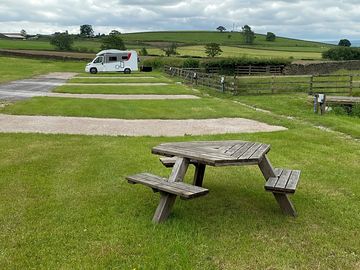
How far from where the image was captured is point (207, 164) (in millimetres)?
4781

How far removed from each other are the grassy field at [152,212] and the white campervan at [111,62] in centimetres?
3493

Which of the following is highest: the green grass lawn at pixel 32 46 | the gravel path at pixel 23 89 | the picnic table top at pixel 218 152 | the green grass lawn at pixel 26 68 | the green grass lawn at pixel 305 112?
the green grass lawn at pixel 32 46

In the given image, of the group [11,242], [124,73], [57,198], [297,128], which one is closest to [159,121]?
[297,128]

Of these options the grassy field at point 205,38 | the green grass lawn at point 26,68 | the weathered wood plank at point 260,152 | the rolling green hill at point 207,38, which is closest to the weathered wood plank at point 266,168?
the weathered wood plank at point 260,152

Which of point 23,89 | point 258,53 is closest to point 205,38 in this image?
point 258,53

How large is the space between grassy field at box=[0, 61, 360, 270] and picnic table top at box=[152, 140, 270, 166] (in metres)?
0.70

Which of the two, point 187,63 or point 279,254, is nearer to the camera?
point 279,254

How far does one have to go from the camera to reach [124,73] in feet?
143

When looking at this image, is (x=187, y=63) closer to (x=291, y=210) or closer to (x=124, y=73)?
(x=124, y=73)

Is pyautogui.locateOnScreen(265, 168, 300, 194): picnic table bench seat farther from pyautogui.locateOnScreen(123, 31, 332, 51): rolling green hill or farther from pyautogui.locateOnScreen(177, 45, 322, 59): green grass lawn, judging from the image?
pyautogui.locateOnScreen(123, 31, 332, 51): rolling green hill

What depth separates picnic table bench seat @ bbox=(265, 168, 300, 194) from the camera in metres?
4.81

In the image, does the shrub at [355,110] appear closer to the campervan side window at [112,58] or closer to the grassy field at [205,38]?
the campervan side window at [112,58]

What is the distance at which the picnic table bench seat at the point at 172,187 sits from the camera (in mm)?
4398

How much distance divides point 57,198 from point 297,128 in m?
7.91
